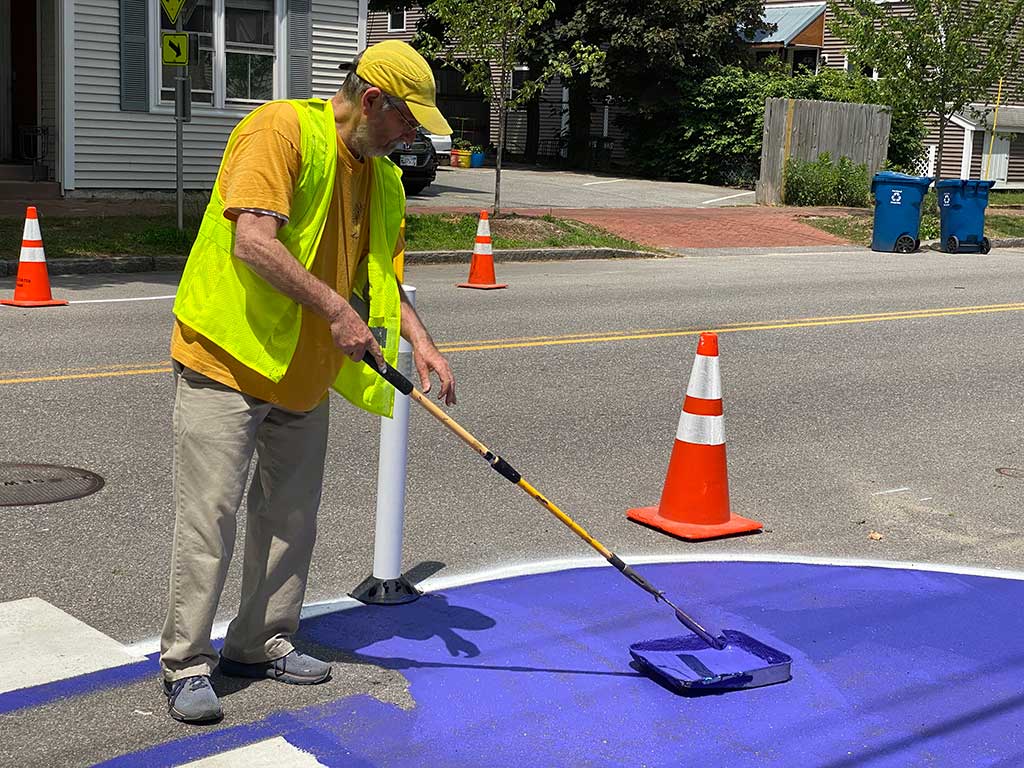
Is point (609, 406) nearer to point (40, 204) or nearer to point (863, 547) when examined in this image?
point (863, 547)

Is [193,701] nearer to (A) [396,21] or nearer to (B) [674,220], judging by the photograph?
(B) [674,220]

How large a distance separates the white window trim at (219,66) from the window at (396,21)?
82.1 feet

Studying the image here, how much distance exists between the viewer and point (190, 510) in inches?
155

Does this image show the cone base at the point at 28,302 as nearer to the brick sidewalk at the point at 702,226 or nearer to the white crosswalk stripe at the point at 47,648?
the white crosswalk stripe at the point at 47,648

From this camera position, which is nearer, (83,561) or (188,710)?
(188,710)

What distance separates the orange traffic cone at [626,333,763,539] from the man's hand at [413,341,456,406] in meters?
2.06

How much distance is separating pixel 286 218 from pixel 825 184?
2598 cm

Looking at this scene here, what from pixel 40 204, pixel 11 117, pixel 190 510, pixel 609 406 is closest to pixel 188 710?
pixel 190 510

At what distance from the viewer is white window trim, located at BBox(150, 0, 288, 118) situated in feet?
65.2

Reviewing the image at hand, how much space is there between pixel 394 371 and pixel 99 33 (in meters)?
17.1

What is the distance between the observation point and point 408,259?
1681cm

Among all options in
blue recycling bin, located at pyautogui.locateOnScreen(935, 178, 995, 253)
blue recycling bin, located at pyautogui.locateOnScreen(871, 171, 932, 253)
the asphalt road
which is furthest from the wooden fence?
Result: the asphalt road

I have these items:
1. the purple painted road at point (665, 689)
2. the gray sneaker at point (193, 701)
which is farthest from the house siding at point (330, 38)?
the gray sneaker at point (193, 701)

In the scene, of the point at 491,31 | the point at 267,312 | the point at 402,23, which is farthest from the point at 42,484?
the point at 402,23
